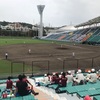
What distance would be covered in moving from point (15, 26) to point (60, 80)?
576ft

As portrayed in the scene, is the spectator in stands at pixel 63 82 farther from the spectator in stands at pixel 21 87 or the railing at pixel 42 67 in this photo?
the railing at pixel 42 67

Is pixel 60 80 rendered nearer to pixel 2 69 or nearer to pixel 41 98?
pixel 41 98

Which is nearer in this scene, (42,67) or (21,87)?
(21,87)

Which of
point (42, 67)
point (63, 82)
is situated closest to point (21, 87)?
point (63, 82)

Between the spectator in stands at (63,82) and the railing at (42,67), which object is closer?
the spectator in stands at (63,82)

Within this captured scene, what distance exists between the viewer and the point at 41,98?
13648mm

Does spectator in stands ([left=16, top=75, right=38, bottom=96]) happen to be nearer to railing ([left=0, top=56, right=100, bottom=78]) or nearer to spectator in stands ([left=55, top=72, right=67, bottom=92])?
spectator in stands ([left=55, top=72, right=67, bottom=92])

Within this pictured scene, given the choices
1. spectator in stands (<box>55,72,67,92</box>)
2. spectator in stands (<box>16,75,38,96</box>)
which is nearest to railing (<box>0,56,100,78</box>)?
spectator in stands (<box>55,72,67,92</box>)

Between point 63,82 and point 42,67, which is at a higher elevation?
point 63,82

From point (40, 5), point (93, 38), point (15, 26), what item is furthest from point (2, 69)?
point (15, 26)

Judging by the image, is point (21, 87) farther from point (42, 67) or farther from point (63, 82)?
point (42, 67)

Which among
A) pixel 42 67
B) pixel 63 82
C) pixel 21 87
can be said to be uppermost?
pixel 21 87

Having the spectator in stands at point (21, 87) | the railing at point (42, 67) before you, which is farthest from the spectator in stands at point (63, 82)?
the railing at point (42, 67)

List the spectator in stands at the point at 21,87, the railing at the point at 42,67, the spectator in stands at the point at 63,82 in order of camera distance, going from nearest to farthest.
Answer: the spectator in stands at the point at 21,87
the spectator in stands at the point at 63,82
the railing at the point at 42,67
